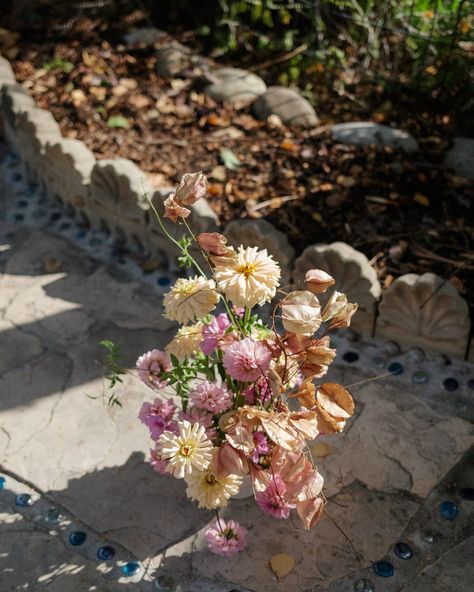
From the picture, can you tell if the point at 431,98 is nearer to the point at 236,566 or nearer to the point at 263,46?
the point at 263,46

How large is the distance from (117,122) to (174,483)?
81.0 inches

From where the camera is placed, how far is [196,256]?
10.7 feet

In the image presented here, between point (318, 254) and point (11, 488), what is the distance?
1.35m

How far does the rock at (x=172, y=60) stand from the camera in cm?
425

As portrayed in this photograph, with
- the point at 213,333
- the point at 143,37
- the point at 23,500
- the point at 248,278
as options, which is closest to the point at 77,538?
the point at 23,500

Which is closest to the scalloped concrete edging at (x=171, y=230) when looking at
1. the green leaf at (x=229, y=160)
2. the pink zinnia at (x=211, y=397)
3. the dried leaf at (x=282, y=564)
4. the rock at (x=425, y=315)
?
the rock at (x=425, y=315)

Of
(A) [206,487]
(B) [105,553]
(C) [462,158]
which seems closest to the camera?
(A) [206,487]

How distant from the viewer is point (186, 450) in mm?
1902

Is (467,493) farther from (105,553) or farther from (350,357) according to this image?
(105,553)

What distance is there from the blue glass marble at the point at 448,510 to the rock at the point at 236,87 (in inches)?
93.5

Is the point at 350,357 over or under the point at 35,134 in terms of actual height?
under

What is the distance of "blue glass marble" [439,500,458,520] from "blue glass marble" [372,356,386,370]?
0.61 m

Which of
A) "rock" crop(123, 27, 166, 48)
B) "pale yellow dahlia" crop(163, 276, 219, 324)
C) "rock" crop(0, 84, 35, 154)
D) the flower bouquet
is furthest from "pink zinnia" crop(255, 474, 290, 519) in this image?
"rock" crop(123, 27, 166, 48)

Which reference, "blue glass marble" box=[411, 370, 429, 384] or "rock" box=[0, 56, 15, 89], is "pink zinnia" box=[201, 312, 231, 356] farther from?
"rock" box=[0, 56, 15, 89]
